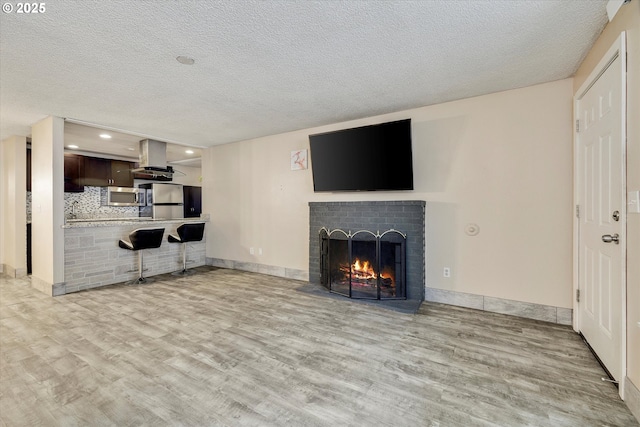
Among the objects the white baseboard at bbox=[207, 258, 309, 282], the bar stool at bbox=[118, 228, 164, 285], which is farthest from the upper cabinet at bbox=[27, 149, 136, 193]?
the white baseboard at bbox=[207, 258, 309, 282]

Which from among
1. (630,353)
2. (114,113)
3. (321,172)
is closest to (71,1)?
(114,113)

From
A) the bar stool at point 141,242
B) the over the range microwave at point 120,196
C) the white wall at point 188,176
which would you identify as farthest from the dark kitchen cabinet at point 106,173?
the bar stool at point 141,242

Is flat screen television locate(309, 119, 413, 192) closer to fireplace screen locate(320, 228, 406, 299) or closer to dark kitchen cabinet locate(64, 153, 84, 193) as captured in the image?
fireplace screen locate(320, 228, 406, 299)

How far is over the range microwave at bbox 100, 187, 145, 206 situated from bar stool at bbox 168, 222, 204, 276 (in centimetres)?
280

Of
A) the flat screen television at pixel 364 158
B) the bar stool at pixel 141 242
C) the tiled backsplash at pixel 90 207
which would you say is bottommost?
the bar stool at pixel 141 242

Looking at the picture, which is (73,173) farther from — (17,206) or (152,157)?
(152,157)

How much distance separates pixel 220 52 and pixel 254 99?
988 mm

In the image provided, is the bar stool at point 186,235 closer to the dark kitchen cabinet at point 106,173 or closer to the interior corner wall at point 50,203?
the interior corner wall at point 50,203

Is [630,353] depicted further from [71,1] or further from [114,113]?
[114,113]

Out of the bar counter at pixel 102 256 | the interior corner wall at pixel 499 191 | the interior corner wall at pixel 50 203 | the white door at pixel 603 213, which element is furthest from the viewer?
the bar counter at pixel 102 256

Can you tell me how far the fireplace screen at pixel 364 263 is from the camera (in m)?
3.50

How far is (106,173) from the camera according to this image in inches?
250

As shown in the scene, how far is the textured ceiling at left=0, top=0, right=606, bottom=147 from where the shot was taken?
1.78m

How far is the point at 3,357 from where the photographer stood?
2219 millimetres
